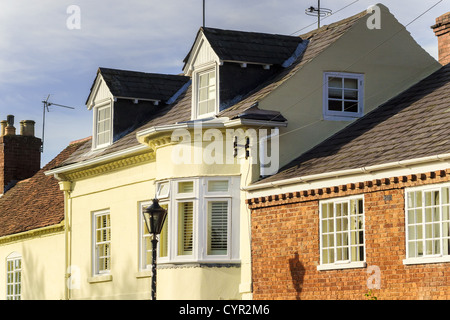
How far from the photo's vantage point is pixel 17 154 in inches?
1576

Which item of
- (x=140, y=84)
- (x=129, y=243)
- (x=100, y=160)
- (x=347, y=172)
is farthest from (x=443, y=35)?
(x=129, y=243)

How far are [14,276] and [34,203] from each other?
8.38ft

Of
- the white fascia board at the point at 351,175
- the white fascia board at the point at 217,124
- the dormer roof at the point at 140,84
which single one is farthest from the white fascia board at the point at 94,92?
the white fascia board at the point at 351,175

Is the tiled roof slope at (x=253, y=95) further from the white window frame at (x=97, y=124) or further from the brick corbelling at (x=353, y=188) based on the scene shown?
the brick corbelling at (x=353, y=188)

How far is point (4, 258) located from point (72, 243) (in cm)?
619

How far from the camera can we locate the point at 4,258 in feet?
116

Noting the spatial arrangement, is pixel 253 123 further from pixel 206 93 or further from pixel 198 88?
pixel 198 88

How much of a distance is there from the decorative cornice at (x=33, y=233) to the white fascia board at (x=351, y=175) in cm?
973

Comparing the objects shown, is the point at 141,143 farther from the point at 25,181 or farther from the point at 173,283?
the point at 25,181

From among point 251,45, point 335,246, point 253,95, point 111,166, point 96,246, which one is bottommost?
point 335,246

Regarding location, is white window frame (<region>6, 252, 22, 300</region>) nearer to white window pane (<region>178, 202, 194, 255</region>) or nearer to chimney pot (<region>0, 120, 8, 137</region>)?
chimney pot (<region>0, 120, 8, 137</region>)

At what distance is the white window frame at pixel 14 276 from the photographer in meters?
34.1

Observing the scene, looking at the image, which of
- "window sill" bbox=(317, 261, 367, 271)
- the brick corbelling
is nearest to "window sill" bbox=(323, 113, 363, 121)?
the brick corbelling
